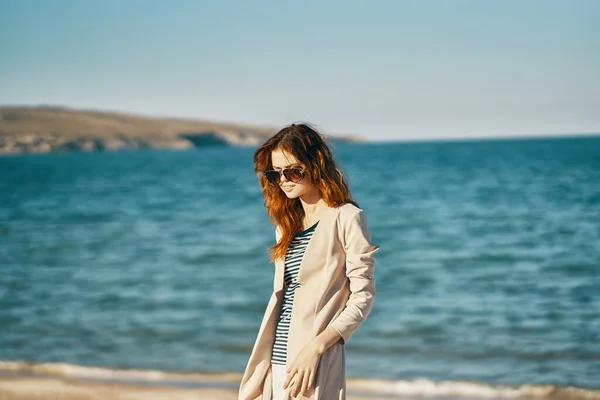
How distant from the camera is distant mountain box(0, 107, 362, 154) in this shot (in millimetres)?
120562

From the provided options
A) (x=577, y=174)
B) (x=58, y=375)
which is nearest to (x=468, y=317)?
(x=58, y=375)

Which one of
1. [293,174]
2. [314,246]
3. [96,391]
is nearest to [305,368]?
[314,246]

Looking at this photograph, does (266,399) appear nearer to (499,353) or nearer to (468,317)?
(499,353)

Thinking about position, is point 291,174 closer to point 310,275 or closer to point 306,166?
point 306,166

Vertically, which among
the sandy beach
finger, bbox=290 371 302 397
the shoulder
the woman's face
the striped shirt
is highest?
the woman's face

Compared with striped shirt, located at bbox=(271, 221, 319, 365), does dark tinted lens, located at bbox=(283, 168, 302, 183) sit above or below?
above

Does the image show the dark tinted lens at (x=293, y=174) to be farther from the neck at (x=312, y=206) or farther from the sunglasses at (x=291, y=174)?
the neck at (x=312, y=206)

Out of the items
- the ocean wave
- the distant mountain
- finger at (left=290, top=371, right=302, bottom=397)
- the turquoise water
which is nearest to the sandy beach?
the ocean wave

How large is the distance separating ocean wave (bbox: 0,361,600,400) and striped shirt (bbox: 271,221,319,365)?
4.28 meters

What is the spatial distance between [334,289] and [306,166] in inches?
16.3

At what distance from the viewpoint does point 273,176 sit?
281 cm

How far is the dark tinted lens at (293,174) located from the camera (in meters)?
2.73

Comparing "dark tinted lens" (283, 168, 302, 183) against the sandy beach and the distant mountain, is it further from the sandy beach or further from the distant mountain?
the distant mountain

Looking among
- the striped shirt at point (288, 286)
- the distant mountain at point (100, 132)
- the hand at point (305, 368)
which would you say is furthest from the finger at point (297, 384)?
the distant mountain at point (100, 132)
